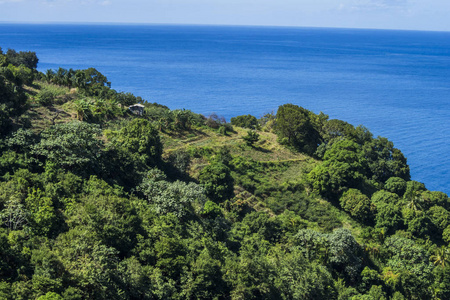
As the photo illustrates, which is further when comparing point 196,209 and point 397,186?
point 397,186

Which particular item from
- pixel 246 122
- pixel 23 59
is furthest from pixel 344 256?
pixel 23 59

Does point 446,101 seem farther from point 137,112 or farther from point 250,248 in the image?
point 250,248

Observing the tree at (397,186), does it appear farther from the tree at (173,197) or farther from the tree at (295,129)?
the tree at (173,197)

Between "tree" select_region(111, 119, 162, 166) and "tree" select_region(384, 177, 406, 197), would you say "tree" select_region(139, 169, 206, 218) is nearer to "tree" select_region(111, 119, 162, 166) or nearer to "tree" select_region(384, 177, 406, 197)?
"tree" select_region(111, 119, 162, 166)

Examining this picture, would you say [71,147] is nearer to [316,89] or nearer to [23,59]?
[23,59]

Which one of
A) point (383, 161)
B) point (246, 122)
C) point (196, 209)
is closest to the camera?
point (196, 209)

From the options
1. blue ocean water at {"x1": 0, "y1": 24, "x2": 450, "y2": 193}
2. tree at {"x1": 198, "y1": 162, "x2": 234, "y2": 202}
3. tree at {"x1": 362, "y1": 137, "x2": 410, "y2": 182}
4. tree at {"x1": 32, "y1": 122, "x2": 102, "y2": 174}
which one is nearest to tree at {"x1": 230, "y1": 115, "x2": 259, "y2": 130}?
tree at {"x1": 362, "y1": 137, "x2": 410, "y2": 182}

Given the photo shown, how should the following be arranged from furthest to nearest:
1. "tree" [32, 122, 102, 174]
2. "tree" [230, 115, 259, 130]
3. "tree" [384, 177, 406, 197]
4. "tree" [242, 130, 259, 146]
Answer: "tree" [230, 115, 259, 130], "tree" [242, 130, 259, 146], "tree" [384, 177, 406, 197], "tree" [32, 122, 102, 174]

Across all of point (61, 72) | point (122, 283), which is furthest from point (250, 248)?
point (61, 72)
